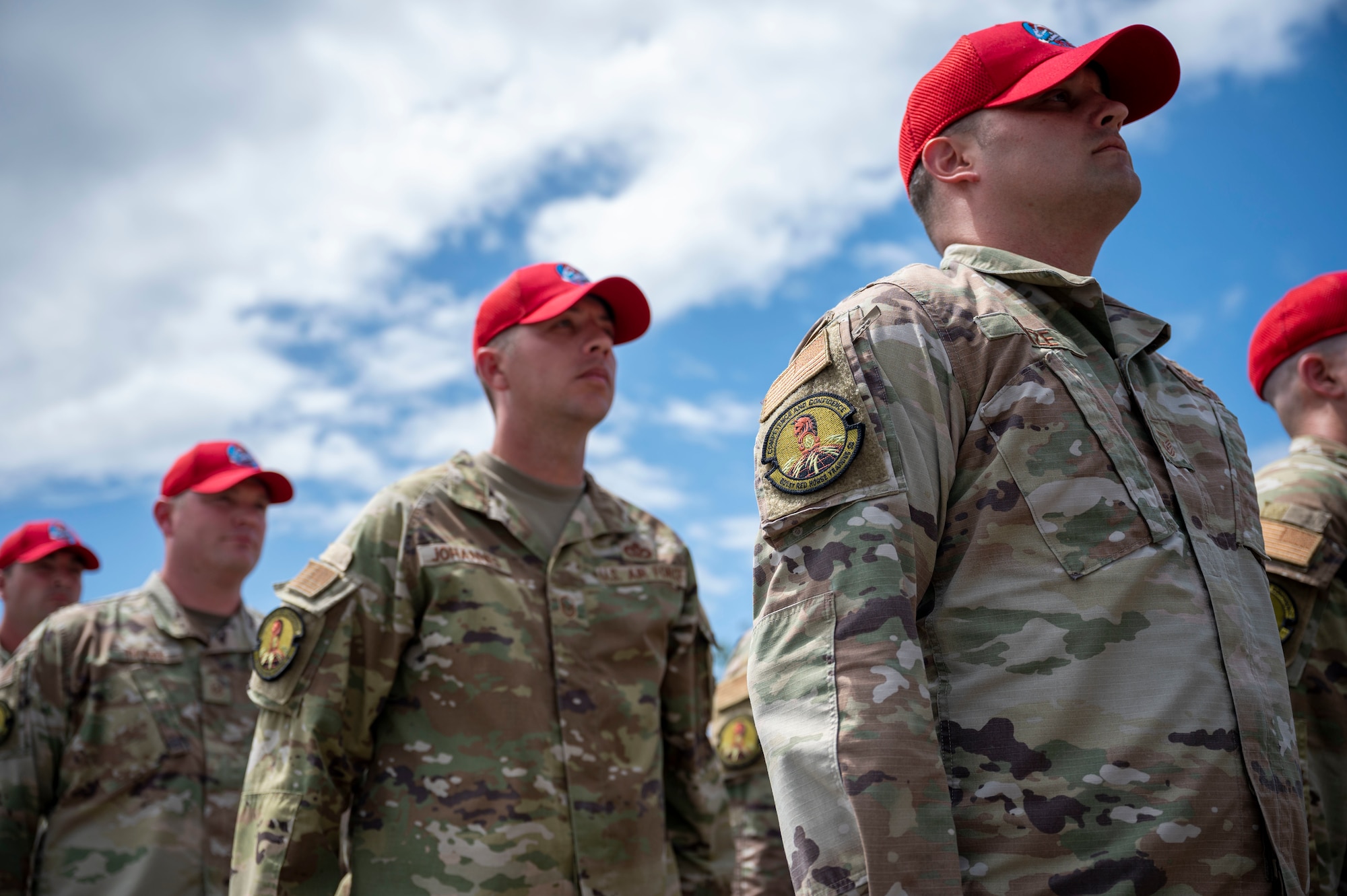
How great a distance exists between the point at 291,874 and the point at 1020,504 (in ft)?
7.69

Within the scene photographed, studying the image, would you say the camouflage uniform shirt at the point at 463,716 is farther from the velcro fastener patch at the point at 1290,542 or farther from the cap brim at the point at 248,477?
the cap brim at the point at 248,477

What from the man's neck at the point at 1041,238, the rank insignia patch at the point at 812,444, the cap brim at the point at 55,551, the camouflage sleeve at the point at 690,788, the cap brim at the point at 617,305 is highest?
the cap brim at the point at 55,551

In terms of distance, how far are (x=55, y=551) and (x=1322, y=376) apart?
8.01 m

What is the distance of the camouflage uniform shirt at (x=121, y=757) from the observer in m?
4.81

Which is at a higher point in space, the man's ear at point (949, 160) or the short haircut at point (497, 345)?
the short haircut at point (497, 345)

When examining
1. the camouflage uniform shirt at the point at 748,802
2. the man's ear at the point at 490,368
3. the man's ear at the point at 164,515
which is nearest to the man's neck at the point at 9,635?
the man's ear at the point at 164,515

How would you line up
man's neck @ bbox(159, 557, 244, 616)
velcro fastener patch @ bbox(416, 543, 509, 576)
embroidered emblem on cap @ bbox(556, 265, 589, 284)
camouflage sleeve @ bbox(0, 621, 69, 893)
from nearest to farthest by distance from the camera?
1. velcro fastener patch @ bbox(416, 543, 509, 576)
2. embroidered emblem on cap @ bbox(556, 265, 589, 284)
3. camouflage sleeve @ bbox(0, 621, 69, 893)
4. man's neck @ bbox(159, 557, 244, 616)

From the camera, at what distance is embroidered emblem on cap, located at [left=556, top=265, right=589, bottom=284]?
4.20 meters

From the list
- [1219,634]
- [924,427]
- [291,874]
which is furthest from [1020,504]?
[291,874]

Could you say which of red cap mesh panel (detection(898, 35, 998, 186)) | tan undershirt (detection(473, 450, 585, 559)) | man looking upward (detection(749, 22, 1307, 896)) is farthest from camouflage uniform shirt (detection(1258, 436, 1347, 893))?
tan undershirt (detection(473, 450, 585, 559))

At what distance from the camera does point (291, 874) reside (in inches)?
124

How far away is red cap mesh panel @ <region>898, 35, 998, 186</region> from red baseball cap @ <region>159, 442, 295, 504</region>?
427 cm

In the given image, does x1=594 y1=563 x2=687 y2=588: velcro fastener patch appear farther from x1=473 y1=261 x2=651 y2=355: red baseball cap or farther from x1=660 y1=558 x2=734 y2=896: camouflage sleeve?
x1=473 y1=261 x2=651 y2=355: red baseball cap

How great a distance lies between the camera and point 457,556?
355 cm
